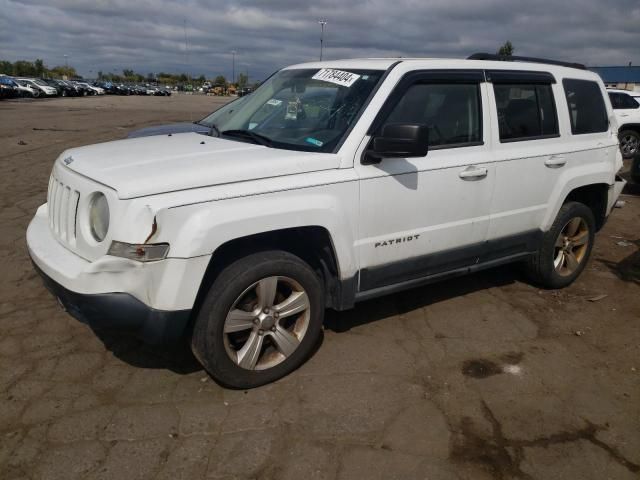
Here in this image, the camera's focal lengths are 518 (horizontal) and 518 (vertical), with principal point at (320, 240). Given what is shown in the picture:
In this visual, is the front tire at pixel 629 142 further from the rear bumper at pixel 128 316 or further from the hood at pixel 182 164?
the rear bumper at pixel 128 316

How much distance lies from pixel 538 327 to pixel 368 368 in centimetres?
158

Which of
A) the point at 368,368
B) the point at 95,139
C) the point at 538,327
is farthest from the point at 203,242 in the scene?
the point at 95,139

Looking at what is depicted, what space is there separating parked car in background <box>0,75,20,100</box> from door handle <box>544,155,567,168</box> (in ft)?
129

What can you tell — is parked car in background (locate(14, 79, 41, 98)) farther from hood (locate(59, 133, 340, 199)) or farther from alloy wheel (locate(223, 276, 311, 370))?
alloy wheel (locate(223, 276, 311, 370))

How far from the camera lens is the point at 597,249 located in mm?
6137

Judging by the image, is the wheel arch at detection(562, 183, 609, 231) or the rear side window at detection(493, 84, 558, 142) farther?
the wheel arch at detection(562, 183, 609, 231)

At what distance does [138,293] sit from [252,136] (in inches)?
55.0

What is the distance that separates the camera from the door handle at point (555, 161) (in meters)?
4.14

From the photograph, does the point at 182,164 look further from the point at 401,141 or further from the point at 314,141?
the point at 401,141

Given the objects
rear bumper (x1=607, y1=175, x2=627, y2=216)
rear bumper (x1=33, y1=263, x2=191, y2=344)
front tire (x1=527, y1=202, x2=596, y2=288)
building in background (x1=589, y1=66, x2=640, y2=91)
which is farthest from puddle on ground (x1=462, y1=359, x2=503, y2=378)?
building in background (x1=589, y1=66, x2=640, y2=91)

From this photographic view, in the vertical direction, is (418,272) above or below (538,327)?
above

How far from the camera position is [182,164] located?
284 cm

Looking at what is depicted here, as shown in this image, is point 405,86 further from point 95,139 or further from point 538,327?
point 95,139

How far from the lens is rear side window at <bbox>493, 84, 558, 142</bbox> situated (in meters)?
3.89
